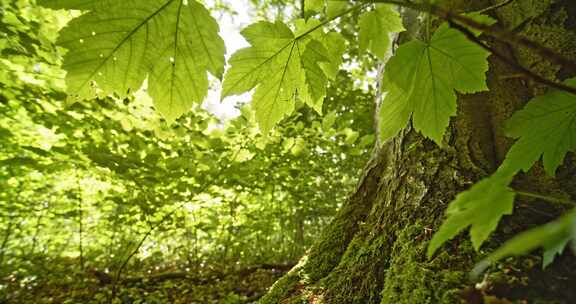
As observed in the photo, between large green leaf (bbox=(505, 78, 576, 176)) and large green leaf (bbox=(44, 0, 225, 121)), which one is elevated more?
large green leaf (bbox=(44, 0, 225, 121))

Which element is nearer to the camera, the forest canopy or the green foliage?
the green foliage

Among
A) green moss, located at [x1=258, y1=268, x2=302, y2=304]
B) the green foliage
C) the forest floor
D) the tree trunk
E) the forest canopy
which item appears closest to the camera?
the green foliage

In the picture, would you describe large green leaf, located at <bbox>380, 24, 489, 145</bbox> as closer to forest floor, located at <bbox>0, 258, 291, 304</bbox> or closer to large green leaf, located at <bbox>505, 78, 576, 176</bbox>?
large green leaf, located at <bbox>505, 78, 576, 176</bbox>

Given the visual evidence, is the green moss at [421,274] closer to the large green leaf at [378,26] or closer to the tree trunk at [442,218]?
the tree trunk at [442,218]

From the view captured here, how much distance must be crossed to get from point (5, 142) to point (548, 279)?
3950 millimetres

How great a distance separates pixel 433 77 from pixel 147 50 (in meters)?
0.72

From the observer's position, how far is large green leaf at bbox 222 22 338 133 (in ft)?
2.99

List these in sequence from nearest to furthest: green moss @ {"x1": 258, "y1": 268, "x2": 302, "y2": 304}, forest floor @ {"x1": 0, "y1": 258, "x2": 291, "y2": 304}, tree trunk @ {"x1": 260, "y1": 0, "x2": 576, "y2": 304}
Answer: tree trunk @ {"x1": 260, "y1": 0, "x2": 576, "y2": 304} → green moss @ {"x1": 258, "y1": 268, "x2": 302, "y2": 304} → forest floor @ {"x1": 0, "y1": 258, "x2": 291, "y2": 304}

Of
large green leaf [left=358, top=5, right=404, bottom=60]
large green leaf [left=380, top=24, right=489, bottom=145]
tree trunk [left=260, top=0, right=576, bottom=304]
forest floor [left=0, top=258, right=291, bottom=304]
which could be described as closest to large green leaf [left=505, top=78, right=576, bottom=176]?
large green leaf [left=380, top=24, right=489, bottom=145]

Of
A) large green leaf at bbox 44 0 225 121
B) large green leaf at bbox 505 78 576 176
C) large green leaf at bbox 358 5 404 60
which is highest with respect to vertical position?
large green leaf at bbox 358 5 404 60

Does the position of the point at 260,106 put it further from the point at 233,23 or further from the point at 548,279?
the point at 233,23

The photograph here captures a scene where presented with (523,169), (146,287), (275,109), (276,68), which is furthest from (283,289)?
(146,287)

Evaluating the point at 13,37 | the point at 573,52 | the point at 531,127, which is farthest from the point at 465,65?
the point at 13,37

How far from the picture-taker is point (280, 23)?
0.90 meters
